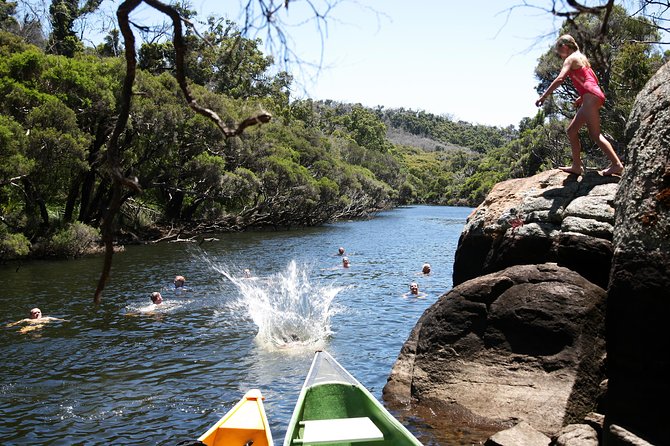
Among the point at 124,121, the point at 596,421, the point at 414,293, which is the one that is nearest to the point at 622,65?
the point at 414,293

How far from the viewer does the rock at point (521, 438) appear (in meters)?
6.69

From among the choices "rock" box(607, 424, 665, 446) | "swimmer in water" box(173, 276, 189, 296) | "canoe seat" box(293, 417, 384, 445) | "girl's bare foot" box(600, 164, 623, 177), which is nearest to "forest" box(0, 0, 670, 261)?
"girl's bare foot" box(600, 164, 623, 177)

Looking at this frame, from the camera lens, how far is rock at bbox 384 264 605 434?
7.89 m

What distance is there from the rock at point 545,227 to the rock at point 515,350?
0.61 meters

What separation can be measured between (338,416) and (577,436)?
2.93 meters

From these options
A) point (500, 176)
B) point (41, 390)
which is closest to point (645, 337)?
point (41, 390)

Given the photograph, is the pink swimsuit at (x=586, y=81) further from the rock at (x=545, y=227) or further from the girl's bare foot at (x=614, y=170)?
the rock at (x=545, y=227)

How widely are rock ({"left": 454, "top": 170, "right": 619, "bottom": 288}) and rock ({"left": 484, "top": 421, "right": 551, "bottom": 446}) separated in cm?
318

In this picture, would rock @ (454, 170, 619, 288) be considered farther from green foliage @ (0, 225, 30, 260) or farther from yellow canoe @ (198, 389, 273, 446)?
green foliage @ (0, 225, 30, 260)

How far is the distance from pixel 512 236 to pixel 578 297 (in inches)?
91.3

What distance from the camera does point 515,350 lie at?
28.2ft

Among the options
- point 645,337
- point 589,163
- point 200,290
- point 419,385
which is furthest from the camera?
point 589,163

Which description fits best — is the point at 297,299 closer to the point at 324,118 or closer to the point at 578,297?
the point at 578,297

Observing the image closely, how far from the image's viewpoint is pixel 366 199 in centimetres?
7656
